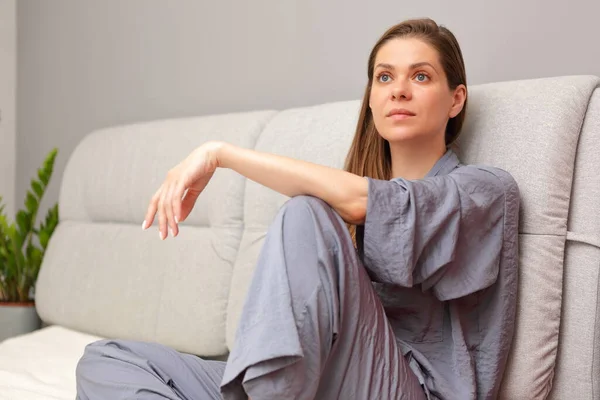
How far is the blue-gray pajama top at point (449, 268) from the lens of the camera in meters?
1.19

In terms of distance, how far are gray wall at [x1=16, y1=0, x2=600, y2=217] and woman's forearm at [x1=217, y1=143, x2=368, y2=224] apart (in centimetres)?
77

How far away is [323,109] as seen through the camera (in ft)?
6.21

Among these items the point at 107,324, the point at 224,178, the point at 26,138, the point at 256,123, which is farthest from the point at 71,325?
the point at 26,138

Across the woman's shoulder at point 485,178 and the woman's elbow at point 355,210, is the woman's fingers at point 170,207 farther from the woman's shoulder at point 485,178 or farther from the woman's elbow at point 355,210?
the woman's shoulder at point 485,178

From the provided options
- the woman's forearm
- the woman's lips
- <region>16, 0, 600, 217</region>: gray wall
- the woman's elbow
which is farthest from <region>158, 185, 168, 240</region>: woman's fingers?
<region>16, 0, 600, 217</region>: gray wall

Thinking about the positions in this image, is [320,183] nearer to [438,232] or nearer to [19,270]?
[438,232]

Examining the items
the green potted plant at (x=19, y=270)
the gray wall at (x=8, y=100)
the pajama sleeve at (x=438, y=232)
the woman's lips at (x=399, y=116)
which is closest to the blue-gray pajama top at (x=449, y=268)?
the pajama sleeve at (x=438, y=232)

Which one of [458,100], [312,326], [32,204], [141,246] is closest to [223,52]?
[141,246]

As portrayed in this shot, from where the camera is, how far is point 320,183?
121cm

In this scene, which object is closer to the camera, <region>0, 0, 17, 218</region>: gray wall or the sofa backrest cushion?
the sofa backrest cushion

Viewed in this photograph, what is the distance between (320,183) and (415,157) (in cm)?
36

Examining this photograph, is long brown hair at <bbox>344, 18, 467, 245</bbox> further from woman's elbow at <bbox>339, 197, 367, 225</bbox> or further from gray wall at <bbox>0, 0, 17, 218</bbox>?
gray wall at <bbox>0, 0, 17, 218</bbox>

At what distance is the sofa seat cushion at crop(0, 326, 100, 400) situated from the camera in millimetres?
1739

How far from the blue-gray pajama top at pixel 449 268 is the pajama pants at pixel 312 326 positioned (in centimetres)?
7
